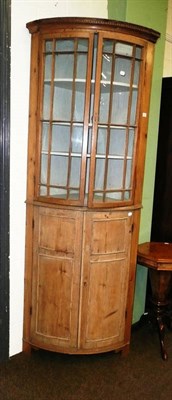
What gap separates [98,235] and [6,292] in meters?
0.78

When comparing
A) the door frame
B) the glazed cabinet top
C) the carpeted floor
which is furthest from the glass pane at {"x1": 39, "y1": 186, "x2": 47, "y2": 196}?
the carpeted floor

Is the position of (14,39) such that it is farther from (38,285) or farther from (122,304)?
(122,304)

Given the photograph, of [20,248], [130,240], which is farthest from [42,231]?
[130,240]

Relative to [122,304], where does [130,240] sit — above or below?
above

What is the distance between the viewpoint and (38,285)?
242 cm

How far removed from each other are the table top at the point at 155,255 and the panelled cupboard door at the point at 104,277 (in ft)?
0.57

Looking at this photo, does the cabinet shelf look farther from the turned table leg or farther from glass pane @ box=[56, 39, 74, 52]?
the turned table leg

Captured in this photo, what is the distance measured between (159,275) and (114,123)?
1230 millimetres

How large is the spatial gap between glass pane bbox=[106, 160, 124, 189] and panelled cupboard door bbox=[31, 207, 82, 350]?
35cm

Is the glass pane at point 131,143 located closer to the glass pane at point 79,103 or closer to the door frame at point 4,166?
the glass pane at point 79,103

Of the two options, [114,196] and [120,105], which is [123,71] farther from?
[114,196]

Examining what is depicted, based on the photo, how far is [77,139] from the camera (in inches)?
90.1

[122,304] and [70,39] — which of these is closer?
[70,39]

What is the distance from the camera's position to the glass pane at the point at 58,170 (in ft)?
7.69
